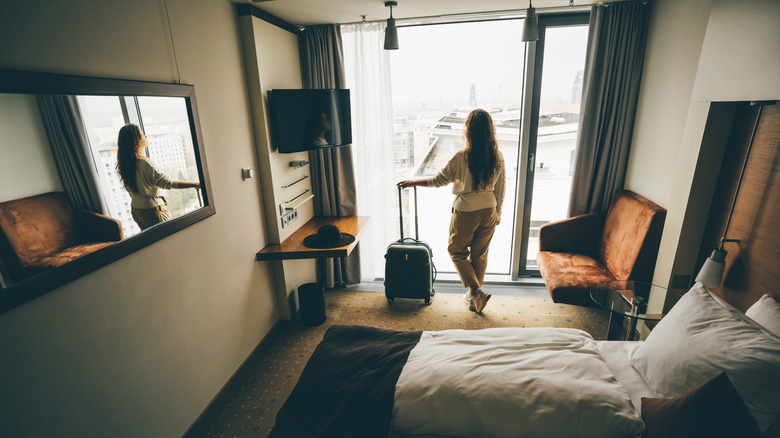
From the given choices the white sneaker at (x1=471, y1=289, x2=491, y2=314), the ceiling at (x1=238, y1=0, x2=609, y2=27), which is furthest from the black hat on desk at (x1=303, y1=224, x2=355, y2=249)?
the ceiling at (x1=238, y1=0, x2=609, y2=27)

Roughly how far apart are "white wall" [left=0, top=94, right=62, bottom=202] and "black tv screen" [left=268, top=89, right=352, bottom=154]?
1476 millimetres

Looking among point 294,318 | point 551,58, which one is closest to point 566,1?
point 551,58

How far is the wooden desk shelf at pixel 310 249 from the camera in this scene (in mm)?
2543

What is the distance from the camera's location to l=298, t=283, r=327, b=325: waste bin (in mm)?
2852

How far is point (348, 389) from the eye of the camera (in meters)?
1.43

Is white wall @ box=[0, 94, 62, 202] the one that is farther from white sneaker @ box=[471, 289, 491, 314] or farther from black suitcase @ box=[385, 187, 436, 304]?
white sneaker @ box=[471, 289, 491, 314]

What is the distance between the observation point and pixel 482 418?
1239 mm

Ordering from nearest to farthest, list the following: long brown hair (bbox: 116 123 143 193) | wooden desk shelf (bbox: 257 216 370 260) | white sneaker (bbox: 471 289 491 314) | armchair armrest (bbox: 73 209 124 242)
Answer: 1. armchair armrest (bbox: 73 209 124 242)
2. long brown hair (bbox: 116 123 143 193)
3. wooden desk shelf (bbox: 257 216 370 260)
4. white sneaker (bbox: 471 289 491 314)

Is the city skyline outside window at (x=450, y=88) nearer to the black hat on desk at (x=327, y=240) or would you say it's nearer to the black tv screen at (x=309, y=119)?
the black tv screen at (x=309, y=119)

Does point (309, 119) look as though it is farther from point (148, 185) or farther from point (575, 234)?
point (575, 234)

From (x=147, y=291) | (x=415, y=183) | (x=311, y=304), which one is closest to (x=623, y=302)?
(x=415, y=183)

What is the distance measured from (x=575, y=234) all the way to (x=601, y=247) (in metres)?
0.22

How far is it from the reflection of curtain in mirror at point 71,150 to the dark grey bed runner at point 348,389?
1.09m

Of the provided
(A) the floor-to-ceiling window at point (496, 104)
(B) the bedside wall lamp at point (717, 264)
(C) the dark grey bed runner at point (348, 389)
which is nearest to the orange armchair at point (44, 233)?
(C) the dark grey bed runner at point (348, 389)
